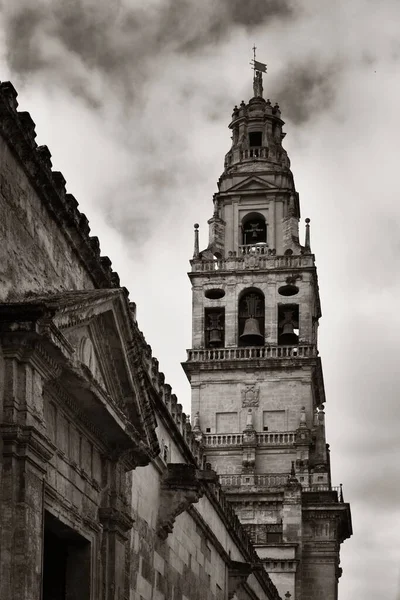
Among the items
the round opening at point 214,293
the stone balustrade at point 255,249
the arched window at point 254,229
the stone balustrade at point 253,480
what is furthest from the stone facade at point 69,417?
the arched window at point 254,229

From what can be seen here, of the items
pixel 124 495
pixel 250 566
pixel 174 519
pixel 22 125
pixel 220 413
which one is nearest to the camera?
pixel 22 125

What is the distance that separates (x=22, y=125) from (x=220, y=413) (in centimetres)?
3745

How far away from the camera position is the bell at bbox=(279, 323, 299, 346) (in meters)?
51.8

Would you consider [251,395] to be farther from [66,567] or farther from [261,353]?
[66,567]

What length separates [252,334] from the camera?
5131 cm

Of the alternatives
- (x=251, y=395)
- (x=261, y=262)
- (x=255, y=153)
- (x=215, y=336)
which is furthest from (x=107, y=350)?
(x=255, y=153)

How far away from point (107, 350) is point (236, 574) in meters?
12.9

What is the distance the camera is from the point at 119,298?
53.4 ft

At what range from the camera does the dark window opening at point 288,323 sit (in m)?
51.9

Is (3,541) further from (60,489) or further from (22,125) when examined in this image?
(22,125)

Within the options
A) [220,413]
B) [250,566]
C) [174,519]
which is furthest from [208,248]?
[174,519]

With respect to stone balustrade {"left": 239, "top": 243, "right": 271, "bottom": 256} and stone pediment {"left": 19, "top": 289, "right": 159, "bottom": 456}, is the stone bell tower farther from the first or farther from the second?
stone pediment {"left": 19, "top": 289, "right": 159, "bottom": 456}

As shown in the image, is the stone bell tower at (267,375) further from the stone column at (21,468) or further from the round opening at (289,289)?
the stone column at (21,468)

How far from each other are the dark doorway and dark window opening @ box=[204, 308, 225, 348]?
1393 inches
